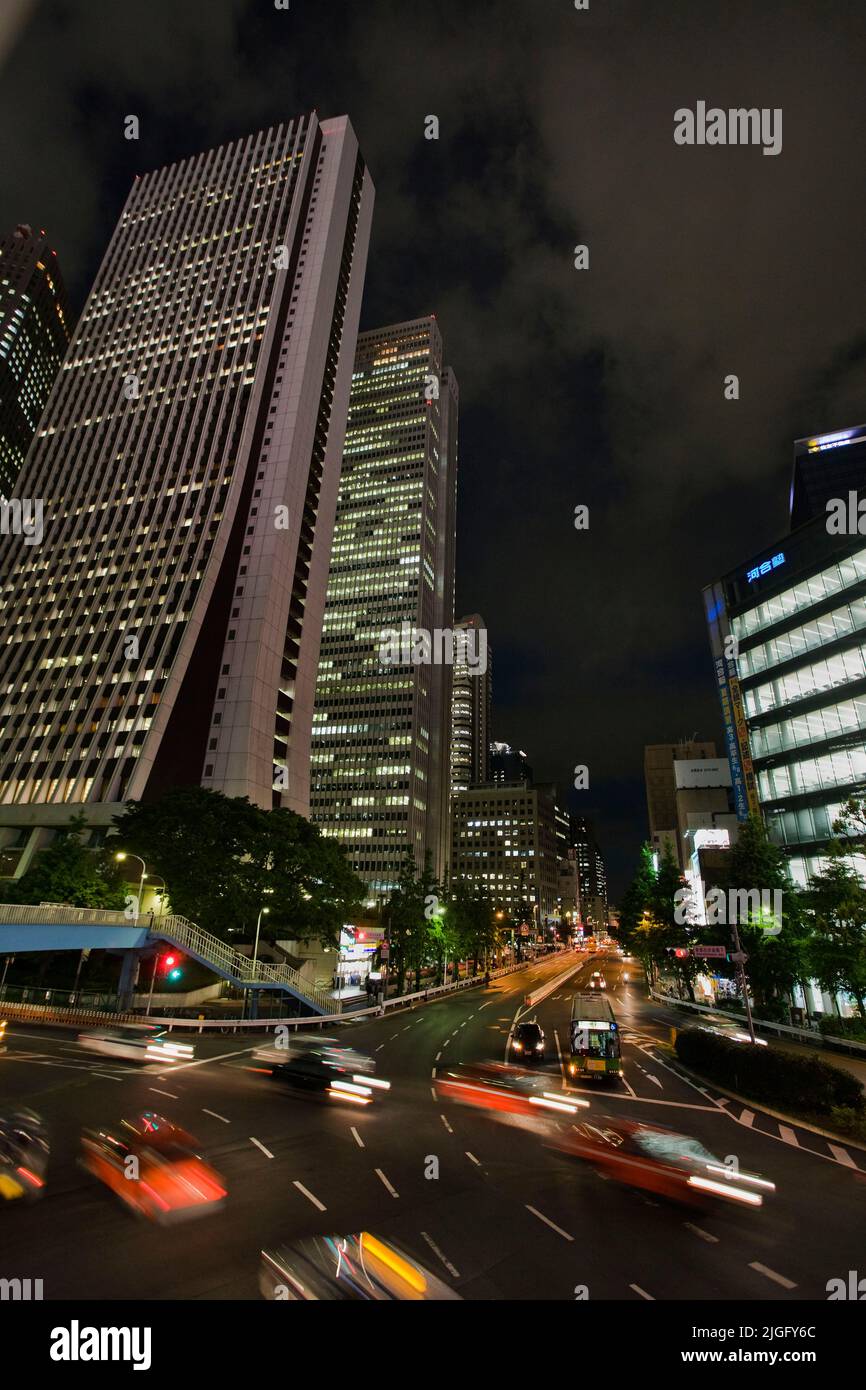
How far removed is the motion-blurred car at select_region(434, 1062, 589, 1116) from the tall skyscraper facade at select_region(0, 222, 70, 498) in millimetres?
177040

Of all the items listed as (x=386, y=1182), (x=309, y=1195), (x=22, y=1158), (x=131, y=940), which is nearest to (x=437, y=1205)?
(x=386, y=1182)

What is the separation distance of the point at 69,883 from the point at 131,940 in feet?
33.9

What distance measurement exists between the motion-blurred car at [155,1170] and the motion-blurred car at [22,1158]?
1012 millimetres

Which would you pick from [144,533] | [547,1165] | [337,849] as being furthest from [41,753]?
[547,1165]

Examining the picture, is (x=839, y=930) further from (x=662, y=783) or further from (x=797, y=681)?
(x=662, y=783)

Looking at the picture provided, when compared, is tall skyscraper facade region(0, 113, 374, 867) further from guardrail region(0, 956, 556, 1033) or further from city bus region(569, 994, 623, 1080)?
city bus region(569, 994, 623, 1080)

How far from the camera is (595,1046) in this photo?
84.3 feet

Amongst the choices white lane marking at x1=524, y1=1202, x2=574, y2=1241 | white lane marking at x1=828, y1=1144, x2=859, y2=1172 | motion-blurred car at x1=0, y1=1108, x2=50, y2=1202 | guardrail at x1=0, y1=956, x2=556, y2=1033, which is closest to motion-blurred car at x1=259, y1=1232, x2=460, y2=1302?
white lane marking at x1=524, y1=1202, x2=574, y2=1241

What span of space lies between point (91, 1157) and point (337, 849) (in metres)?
36.2

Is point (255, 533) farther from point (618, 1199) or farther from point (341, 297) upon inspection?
point (618, 1199)

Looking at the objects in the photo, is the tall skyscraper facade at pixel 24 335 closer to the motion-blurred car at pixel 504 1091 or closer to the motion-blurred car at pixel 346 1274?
the motion-blurred car at pixel 504 1091

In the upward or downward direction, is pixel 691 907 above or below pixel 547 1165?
above

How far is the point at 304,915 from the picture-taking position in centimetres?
4497

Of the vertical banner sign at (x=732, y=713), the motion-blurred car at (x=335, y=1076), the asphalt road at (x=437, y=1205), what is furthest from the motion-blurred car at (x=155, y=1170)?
the vertical banner sign at (x=732, y=713)
